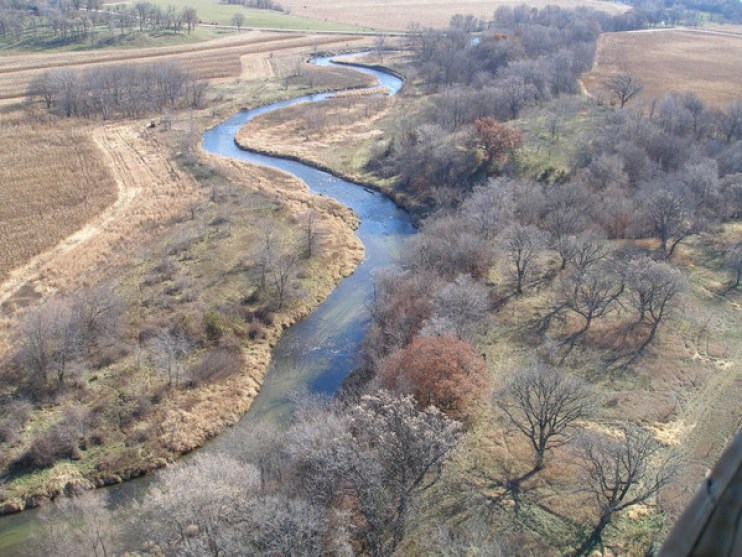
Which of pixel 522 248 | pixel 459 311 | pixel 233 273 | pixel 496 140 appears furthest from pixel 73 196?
pixel 522 248

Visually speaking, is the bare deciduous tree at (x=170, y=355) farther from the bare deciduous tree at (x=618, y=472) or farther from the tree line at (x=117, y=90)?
the tree line at (x=117, y=90)

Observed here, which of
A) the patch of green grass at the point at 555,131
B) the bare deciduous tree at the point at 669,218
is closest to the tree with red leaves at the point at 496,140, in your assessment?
the patch of green grass at the point at 555,131

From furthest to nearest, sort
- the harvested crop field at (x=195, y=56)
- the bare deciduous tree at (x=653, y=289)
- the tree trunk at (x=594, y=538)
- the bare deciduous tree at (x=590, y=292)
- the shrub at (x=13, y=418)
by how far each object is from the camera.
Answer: the harvested crop field at (x=195, y=56), the bare deciduous tree at (x=590, y=292), the bare deciduous tree at (x=653, y=289), the shrub at (x=13, y=418), the tree trunk at (x=594, y=538)

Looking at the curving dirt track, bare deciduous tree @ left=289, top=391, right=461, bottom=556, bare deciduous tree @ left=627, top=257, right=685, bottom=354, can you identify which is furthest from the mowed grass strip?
bare deciduous tree @ left=627, top=257, right=685, bottom=354

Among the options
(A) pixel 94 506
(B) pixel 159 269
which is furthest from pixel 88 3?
(A) pixel 94 506

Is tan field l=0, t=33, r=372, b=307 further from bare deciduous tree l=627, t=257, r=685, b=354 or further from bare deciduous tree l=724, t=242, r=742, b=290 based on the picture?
bare deciduous tree l=724, t=242, r=742, b=290

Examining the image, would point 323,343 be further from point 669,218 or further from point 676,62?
point 676,62
